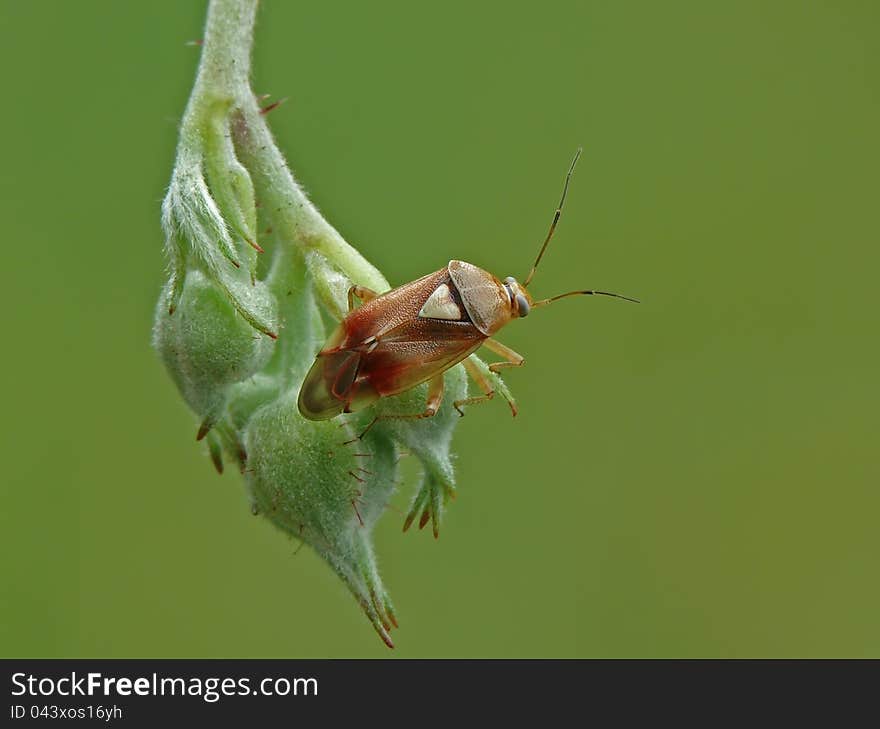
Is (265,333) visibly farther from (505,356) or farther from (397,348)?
(505,356)

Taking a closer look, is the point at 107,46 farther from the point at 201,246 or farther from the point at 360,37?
the point at 201,246

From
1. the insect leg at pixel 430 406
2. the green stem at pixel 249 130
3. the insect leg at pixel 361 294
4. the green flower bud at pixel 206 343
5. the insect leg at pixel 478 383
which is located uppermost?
the green stem at pixel 249 130

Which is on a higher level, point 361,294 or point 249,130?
point 249,130

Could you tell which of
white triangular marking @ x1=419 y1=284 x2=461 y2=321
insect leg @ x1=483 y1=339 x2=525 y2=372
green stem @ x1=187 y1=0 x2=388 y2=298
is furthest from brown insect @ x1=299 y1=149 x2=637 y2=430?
insect leg @ x1=483 y1=339 x2=525 y2=372

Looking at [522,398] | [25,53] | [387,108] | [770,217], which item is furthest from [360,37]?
[770,217]

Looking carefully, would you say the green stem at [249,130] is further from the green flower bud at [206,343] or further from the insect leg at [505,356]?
the insect leg at [505,356]

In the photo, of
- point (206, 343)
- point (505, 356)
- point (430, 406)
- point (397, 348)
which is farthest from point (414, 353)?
point (505, 356)

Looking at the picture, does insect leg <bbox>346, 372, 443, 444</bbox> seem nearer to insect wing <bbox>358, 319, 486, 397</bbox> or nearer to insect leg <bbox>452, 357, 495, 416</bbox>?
insect wing <bbox>358, 319, 486, 397</bbox>

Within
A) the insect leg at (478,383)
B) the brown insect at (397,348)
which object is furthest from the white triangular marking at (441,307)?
the insect leg at (478,383)
